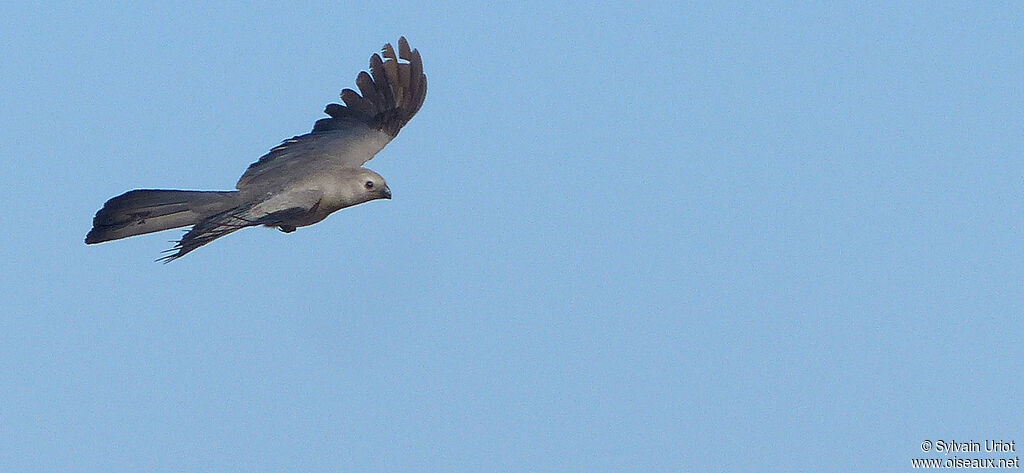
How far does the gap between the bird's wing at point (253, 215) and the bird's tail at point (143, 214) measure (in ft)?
Result: 0.99

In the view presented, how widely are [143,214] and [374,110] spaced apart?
3.59 m

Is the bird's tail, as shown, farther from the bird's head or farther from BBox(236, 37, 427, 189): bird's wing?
BBox(236, 37, 427, 189): bird's wing

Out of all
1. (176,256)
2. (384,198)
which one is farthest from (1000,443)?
(176,256)

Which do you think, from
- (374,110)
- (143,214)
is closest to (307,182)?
(143,214)

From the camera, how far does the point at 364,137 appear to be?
15.4m

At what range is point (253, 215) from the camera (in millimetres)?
12812

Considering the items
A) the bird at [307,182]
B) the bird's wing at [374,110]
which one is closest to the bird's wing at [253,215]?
the bird at [307,182]

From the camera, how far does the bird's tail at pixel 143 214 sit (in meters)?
12.9

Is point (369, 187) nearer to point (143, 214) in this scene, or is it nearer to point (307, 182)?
point (307, 182)

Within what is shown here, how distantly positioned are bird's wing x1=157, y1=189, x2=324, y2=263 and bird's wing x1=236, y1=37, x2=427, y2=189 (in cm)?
173

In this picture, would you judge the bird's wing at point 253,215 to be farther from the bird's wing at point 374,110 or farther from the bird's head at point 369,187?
the bird's wing at point 374,110

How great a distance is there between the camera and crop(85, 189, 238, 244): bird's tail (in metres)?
12.9

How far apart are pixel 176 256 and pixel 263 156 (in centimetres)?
393

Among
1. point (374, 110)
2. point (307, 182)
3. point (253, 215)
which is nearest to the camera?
point (253, 215)
